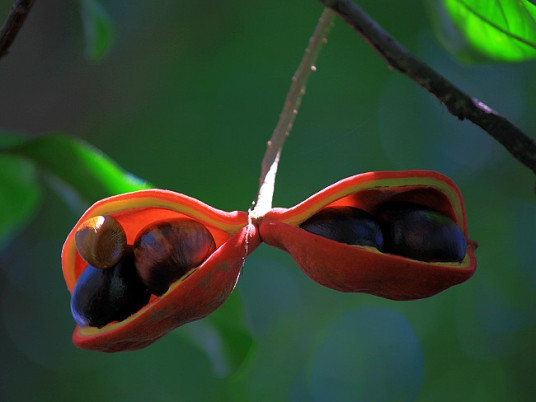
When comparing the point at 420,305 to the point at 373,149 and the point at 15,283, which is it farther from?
the point at 15,283

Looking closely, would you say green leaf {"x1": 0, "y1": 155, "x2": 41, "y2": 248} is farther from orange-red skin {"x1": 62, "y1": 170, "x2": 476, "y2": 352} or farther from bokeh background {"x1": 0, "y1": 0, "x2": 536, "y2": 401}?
bokeh background {"x1": 0, "y1": 0, "x2": 536, "y2": 401}

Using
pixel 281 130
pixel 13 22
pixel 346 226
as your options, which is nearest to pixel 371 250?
pixel 346 226

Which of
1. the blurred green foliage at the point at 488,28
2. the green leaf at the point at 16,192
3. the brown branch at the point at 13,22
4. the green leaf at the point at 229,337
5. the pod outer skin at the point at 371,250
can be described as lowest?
the green leaf at the point at 229,337

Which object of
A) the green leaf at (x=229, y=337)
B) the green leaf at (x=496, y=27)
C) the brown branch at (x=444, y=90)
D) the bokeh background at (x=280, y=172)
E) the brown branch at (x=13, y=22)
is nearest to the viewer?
the brown branch at (x=444, y=90)

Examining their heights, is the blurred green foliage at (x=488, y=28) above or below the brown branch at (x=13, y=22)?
above

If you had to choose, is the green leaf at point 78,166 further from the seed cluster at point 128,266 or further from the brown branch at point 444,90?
the brown branch at point 444,90

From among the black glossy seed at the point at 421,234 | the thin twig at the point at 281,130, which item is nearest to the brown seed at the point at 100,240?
the thin twig at the point at 281,130

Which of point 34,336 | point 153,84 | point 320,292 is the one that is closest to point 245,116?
point 153,84
